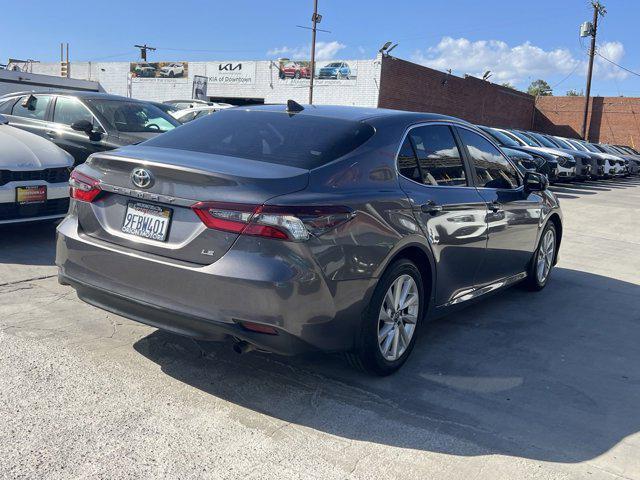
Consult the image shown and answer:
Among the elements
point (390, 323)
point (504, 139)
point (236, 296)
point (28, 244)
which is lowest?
point (28, 244)

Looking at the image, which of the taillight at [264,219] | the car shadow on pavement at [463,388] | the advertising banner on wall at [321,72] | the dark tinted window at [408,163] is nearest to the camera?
the taillight at [264,219]

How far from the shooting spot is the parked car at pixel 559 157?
1998 cm

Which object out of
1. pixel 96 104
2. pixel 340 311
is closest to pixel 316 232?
pixel 340 311

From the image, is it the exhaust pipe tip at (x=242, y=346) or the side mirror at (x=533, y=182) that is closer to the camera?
the exhaust pipe tip at (x=242, y=346)

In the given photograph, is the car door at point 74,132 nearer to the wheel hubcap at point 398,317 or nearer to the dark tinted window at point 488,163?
the dark tinted window at point 488,163

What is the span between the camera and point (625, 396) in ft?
13.5

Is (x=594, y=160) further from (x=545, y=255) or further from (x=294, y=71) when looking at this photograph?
(x=294, y=71)

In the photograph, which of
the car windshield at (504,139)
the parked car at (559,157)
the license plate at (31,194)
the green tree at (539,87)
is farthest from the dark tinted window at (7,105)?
the green tree at (539,87)

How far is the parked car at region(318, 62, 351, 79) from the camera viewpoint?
34.0 metres

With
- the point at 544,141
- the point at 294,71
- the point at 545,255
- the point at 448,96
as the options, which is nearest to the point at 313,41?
the point at 294,71

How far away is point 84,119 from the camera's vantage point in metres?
8.77

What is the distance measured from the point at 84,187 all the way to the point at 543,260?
183 inches

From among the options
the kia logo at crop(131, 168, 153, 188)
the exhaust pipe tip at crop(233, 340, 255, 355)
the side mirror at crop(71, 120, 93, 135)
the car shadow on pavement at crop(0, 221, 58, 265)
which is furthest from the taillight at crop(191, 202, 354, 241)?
the side mirror at crop(71, 120, 93, 135)

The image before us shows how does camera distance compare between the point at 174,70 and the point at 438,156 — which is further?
the point at 174,70
